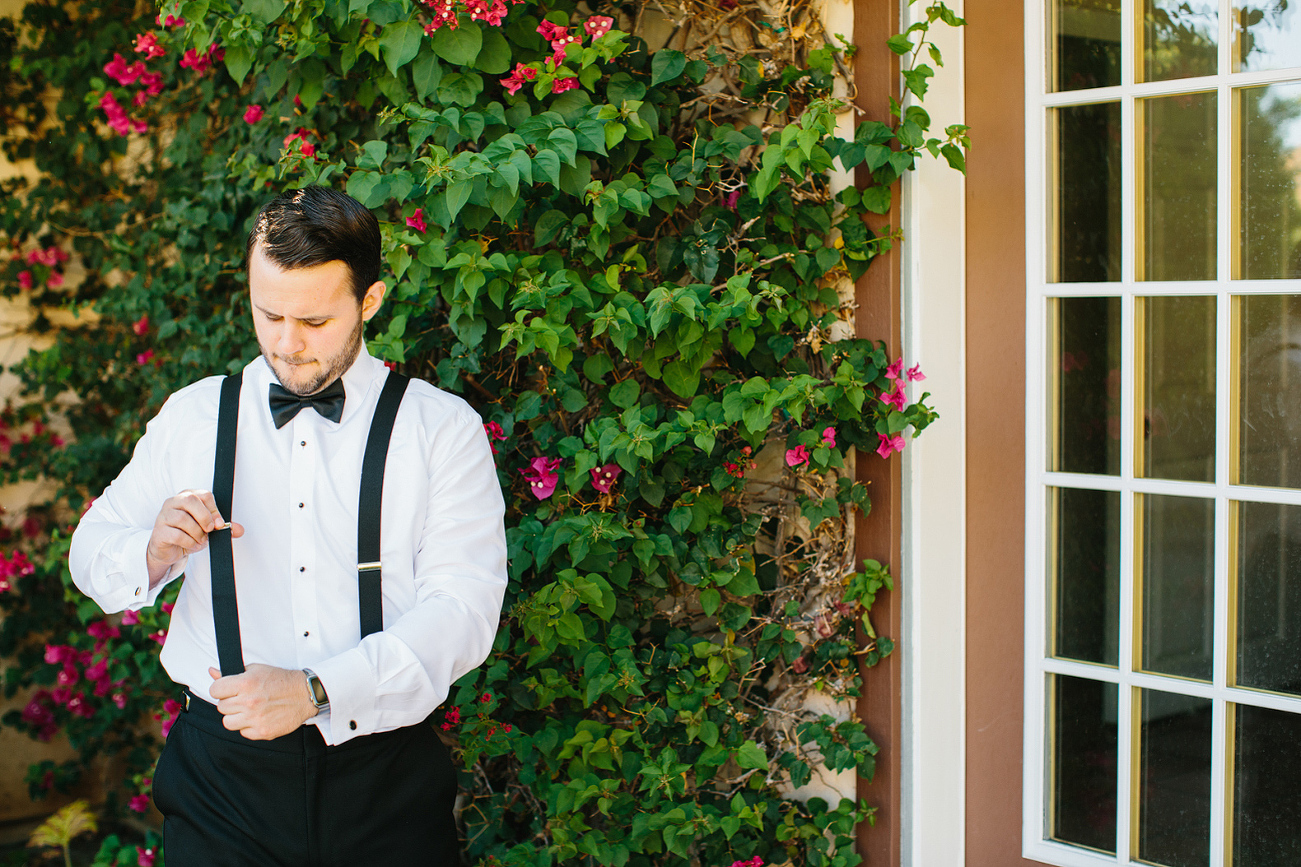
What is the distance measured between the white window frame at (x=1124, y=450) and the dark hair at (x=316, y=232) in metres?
1.46

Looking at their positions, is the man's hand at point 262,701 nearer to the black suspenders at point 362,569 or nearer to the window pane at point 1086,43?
the black suspenders at point 362,569

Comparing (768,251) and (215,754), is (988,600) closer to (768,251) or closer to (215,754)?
(768,251)

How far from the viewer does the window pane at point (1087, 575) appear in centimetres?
217

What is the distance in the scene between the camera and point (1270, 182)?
196 centimetres

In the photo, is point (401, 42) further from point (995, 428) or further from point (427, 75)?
point (995, 428)

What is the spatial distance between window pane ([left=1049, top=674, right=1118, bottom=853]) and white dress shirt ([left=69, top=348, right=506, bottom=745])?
1375 mm

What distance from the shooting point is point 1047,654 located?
224 cm

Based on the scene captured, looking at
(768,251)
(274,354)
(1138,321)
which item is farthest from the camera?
(768,251)

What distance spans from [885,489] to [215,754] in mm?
1478

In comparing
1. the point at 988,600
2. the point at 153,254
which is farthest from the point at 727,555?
the point at 153,254

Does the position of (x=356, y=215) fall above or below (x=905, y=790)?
above

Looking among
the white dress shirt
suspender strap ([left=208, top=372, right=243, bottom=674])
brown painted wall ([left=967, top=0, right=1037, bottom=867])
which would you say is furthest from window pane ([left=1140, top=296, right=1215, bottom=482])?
suspender strap ([left=208, top=372, right=243, bottom=674])

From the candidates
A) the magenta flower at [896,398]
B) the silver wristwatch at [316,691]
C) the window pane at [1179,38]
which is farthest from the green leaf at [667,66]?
the silver wristwatch at [316,691]

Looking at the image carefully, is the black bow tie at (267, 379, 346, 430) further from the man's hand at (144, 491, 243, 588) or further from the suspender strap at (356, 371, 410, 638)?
the man's hand at (144, 491, 243, 588)
